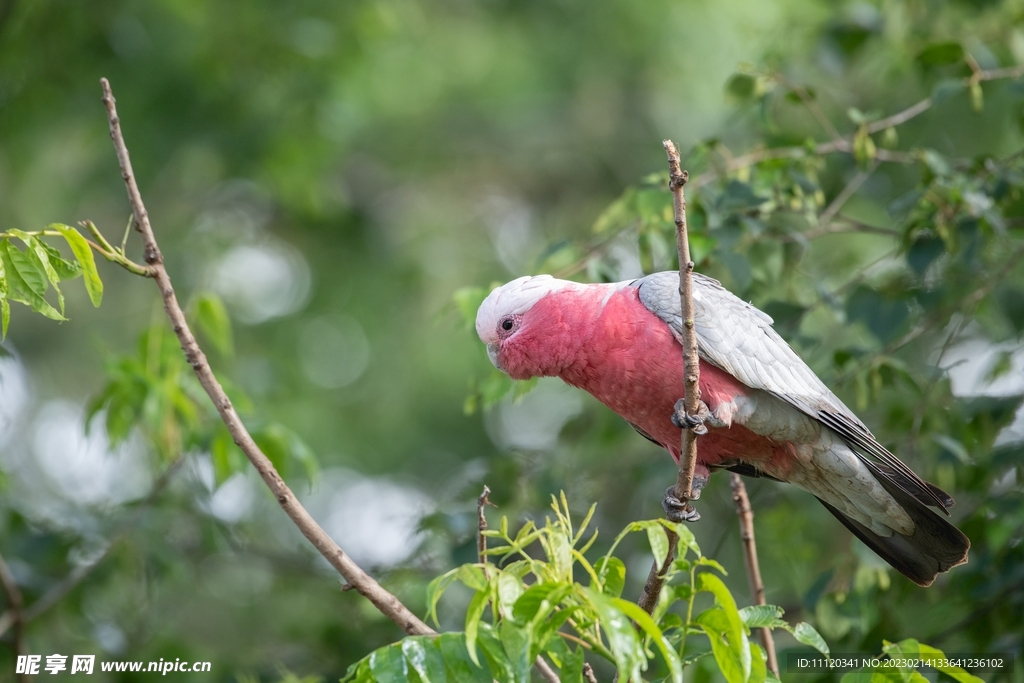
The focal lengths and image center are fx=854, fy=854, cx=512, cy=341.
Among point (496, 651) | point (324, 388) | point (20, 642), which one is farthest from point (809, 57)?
point (324, 388)

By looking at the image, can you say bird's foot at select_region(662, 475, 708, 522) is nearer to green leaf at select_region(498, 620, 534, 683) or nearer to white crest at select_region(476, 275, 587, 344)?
white crest at select_region(476, 275, 587, 344)

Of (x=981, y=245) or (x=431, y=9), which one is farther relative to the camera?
(x=431, y=9)

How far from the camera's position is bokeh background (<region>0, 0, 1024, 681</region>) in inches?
163

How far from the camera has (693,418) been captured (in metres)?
2.76

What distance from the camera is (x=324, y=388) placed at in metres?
9.86

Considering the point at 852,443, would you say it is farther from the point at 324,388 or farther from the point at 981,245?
the point at 324,388

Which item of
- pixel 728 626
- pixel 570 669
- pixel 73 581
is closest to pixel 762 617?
pixel 728 626

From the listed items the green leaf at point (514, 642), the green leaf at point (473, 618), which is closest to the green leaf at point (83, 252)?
the green leaf at point (473, 618)

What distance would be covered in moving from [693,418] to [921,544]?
1.67 meters

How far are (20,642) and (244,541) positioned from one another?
1.90 m

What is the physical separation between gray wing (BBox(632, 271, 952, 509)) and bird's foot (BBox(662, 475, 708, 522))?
536mm

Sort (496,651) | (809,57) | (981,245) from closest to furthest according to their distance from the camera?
1. (496,651)
2. (981,245)
3. (809,57)

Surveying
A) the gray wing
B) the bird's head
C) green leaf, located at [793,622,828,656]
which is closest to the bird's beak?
the bird's head

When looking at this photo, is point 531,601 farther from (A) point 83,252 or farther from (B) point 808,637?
(A) point 83,252
